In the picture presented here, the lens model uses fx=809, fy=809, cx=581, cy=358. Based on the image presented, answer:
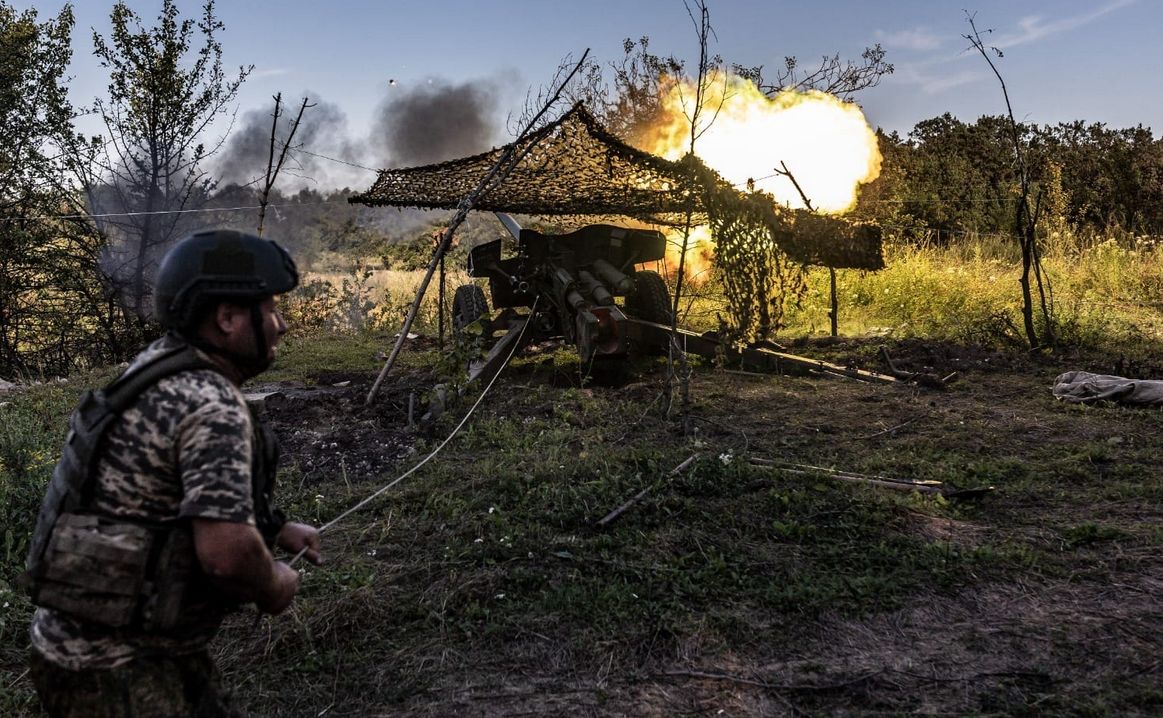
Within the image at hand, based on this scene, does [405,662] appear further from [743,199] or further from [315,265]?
[315,265]

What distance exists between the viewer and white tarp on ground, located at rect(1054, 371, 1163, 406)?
21.8 feet

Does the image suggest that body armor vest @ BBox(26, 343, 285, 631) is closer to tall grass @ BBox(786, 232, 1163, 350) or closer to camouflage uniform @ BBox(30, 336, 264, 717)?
camouflage uniform @ BBox(30, 336, 264, 717)

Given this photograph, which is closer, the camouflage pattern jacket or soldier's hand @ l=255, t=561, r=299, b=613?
the camouflage pattern jacket

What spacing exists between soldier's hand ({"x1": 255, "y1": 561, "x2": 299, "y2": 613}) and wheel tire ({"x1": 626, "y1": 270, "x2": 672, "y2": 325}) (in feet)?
27.3

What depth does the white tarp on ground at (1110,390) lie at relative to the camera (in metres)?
6.64

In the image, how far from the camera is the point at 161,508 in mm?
1760

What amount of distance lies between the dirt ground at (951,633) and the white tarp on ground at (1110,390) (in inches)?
12.8

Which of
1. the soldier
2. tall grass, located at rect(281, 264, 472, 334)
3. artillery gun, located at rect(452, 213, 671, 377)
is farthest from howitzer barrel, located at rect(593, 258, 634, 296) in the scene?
the soldier

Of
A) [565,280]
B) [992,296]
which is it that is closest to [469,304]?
[565,280]

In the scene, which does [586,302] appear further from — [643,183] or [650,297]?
[650,297]

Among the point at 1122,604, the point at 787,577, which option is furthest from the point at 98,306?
the point at 1122,604

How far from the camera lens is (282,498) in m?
5.21

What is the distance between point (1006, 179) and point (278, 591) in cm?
1783

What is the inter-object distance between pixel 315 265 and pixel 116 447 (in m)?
24.4
